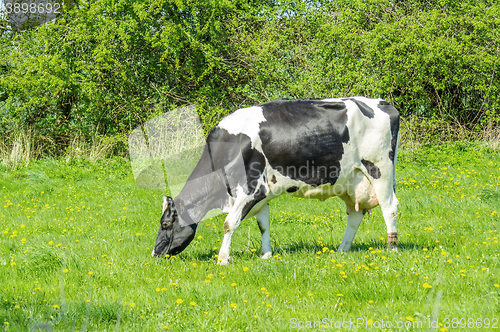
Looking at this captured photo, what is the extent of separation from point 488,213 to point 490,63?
25.0ft

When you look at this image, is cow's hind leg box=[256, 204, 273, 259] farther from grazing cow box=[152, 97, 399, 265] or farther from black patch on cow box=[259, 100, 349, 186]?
black patch on cow box=[259, 100, 349, 186]

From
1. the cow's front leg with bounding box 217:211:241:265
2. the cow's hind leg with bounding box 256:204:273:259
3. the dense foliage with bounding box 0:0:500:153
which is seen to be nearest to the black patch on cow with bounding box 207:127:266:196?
the cow's front leg with bounding box 217:211:241:265

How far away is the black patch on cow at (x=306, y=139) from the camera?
5414 mm

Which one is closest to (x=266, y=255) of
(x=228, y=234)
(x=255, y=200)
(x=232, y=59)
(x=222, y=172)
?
(x=228, y=234)

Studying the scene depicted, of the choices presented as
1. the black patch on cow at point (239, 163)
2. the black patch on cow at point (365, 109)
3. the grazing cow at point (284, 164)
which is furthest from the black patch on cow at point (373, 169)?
the black patch on cow at point (239, 163)

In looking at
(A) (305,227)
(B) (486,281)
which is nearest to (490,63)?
(A) (305,227)

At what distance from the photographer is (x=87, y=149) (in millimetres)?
13477

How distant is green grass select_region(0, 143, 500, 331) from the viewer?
3666 mm

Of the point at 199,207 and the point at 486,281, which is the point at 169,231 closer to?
the point at 199,207

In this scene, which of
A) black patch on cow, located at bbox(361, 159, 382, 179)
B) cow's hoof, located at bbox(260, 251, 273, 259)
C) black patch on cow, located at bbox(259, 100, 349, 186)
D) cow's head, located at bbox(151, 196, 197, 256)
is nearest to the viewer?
black patch on cow, located at bbox(259, 100, 349, 186)

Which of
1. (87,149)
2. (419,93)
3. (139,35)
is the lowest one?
(87,149)

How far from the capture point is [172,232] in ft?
18.3

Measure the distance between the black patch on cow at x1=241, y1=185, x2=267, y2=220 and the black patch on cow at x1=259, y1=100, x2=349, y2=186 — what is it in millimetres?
302

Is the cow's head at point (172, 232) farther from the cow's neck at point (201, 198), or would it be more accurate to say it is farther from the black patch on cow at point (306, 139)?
the black patch on cow at point (306, 139)
